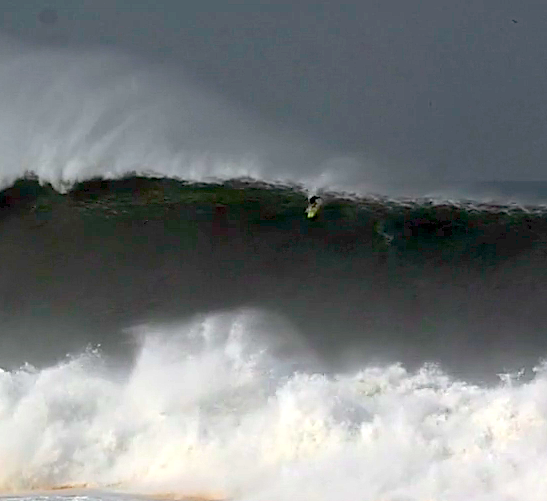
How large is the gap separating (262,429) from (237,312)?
267 cm

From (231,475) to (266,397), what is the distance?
1.67 meters

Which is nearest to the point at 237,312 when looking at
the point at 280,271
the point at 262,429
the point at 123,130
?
the point at 280,271

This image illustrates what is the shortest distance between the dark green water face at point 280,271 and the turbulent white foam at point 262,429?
0.73 meters

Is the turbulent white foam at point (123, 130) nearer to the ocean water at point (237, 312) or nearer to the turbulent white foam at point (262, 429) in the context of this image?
the ocean water at point (237, 312)

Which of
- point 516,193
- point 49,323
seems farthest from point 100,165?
point 516,193

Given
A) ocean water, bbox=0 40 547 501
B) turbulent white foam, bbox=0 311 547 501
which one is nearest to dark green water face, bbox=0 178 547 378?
ocean water, bbox=0 40 547 501

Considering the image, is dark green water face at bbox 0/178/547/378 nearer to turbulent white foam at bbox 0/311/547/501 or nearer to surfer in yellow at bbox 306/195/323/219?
surfer in yellow at bbox 306/195/323/219

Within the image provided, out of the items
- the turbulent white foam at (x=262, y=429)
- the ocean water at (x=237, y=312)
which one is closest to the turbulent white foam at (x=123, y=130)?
the ocean water at (x=237, y=312)

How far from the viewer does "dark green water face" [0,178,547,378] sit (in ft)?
48.9

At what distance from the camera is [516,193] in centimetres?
1617

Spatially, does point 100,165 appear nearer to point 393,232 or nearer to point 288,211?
point 288,211

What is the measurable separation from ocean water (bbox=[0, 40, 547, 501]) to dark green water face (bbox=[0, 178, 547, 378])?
4 centimetres

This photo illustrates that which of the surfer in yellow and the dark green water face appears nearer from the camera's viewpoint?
the dark green water face

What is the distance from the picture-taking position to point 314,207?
53.6ft
